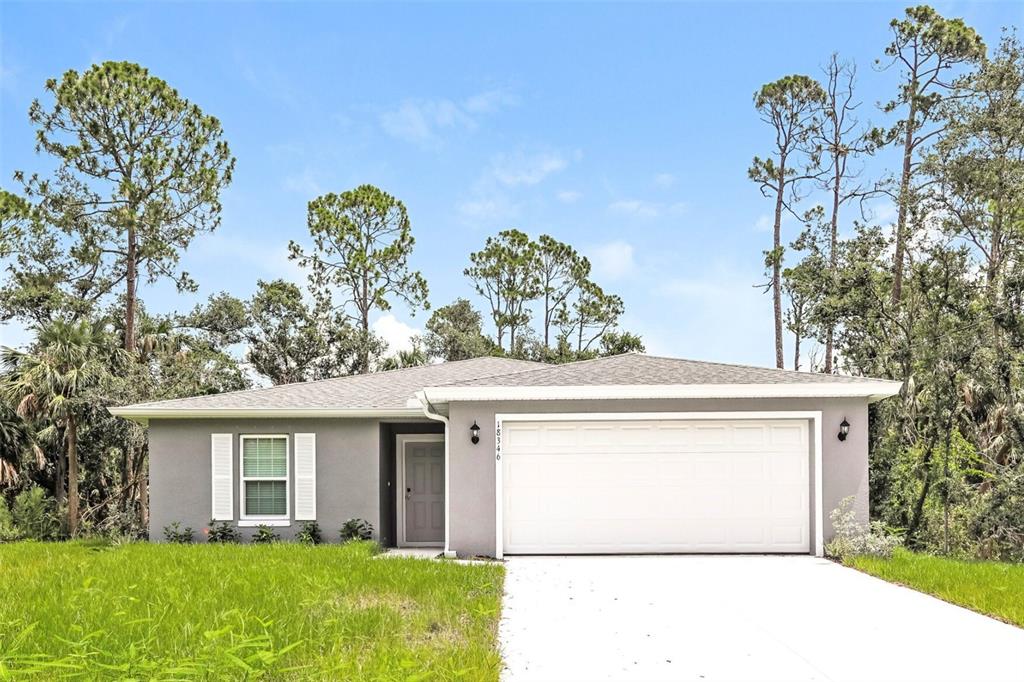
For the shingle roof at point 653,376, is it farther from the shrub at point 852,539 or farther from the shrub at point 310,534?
the shrub at point 310,534

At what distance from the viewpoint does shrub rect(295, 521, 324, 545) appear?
12.8 m

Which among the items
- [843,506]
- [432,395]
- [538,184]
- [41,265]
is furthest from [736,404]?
[41,265]

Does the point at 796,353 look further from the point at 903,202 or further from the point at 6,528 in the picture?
the point at 6,528

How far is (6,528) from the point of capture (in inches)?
656

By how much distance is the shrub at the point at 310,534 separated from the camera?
12773 millimetres

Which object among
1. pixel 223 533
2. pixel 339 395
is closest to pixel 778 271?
pixel 339 395

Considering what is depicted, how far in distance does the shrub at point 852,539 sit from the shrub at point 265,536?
27.7ft

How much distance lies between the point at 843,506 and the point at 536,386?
15.2 ft

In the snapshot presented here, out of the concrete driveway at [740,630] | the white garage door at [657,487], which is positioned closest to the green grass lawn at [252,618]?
the concrete driveway at [740,630]

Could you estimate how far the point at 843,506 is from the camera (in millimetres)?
11242

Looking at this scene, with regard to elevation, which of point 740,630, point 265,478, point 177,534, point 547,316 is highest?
point 547,316

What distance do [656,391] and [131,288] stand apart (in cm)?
1715

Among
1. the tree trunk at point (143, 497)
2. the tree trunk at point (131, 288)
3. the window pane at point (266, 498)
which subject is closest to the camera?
the window pane at point (266, 498)

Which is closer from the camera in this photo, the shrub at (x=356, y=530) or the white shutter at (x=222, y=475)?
the shrub at (x=356, y=530)
